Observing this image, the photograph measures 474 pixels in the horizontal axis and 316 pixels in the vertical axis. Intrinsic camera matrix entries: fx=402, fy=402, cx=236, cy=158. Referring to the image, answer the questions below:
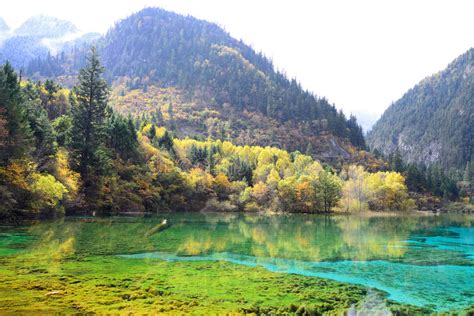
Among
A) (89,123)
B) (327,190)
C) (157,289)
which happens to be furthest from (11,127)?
(327,190)

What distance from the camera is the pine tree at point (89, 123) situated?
2645 inches

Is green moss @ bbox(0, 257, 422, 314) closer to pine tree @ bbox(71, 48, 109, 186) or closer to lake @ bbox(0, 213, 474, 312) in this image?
lake @ bbox(0, 213, 474, 312)

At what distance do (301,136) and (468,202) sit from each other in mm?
76685

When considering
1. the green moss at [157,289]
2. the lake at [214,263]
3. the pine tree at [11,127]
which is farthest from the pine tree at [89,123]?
the green moss at [157,289]

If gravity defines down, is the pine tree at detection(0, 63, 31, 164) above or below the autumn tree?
above

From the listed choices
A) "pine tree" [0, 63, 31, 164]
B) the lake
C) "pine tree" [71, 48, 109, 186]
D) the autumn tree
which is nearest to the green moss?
the lake

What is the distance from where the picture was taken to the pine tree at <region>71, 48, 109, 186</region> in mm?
67188

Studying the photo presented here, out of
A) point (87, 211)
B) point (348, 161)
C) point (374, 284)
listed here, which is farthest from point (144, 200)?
point (348, 161)

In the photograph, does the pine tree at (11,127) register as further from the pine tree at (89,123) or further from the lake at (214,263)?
the pine tree at (89,123)

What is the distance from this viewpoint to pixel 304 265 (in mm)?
25344

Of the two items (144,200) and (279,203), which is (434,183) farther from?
(144,200)

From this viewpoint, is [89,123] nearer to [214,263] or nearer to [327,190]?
[214,263]

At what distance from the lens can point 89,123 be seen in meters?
68.6

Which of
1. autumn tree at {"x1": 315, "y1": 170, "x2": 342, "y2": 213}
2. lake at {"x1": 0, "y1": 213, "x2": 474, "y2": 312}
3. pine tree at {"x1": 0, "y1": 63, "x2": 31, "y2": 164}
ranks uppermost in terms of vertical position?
pine tree at {"x1": 0, "y1": 63, "x2": 31, "y2": 164}
